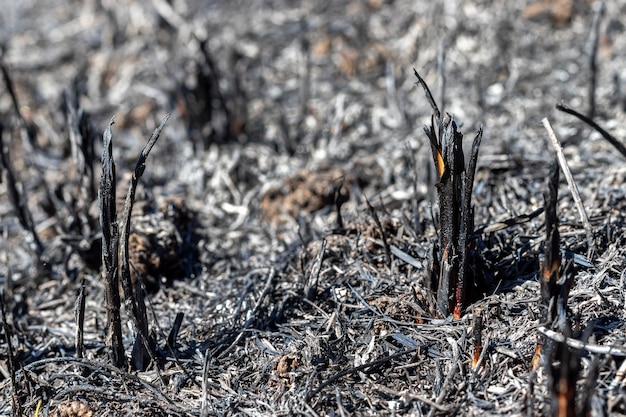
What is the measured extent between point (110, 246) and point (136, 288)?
0.20m

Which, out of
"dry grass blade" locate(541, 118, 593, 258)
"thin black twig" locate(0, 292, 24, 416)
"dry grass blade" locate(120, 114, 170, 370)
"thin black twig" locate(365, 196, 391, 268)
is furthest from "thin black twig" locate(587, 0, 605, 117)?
"thin black twig" locate(0, 292, 24, 416)

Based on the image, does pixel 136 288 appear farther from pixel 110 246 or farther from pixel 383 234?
pixel 383 234

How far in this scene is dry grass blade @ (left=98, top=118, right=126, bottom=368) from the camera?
1945mm

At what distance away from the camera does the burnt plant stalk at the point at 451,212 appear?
191 cm

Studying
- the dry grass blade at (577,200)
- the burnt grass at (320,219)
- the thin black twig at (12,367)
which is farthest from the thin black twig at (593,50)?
the thin black twig at (12,367)

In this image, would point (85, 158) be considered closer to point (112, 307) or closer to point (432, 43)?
point (112, 307)

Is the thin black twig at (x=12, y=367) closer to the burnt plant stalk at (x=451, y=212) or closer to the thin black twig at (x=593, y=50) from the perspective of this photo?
the burnt plant stalk at (x=451, y=212)

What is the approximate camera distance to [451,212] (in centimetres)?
199

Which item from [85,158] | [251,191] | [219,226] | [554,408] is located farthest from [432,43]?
[554,408]

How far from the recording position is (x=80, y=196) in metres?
3.19

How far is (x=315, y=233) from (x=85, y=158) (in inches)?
42.5

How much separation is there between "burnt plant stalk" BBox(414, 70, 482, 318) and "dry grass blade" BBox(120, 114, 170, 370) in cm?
80

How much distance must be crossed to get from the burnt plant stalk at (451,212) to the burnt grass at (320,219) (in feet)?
0.15

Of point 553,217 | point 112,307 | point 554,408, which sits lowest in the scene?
point 554,408
